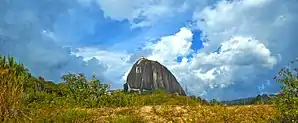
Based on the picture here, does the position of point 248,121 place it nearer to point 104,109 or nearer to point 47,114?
point 104,109

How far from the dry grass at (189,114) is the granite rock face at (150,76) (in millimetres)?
120949

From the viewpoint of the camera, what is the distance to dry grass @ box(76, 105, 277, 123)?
544 inches

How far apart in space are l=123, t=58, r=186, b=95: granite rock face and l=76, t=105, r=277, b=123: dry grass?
12095 cm

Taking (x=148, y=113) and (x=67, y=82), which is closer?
(x=148, y=113)

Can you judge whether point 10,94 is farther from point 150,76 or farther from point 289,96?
point 150,76

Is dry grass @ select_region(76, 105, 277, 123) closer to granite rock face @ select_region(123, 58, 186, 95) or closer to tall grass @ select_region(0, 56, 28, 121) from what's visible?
tall grass @ select_region(0, 56, 28, 121)

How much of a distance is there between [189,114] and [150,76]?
442ft

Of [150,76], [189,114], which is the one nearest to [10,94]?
[189,114]

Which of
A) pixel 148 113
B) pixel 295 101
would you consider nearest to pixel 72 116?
pixel 148 113

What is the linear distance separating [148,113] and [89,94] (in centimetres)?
639

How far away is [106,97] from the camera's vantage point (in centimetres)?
1931

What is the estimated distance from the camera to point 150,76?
149000mm

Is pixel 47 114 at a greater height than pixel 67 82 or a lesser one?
lesser

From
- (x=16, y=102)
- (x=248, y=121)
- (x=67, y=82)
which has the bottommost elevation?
(x=248, y=121)
